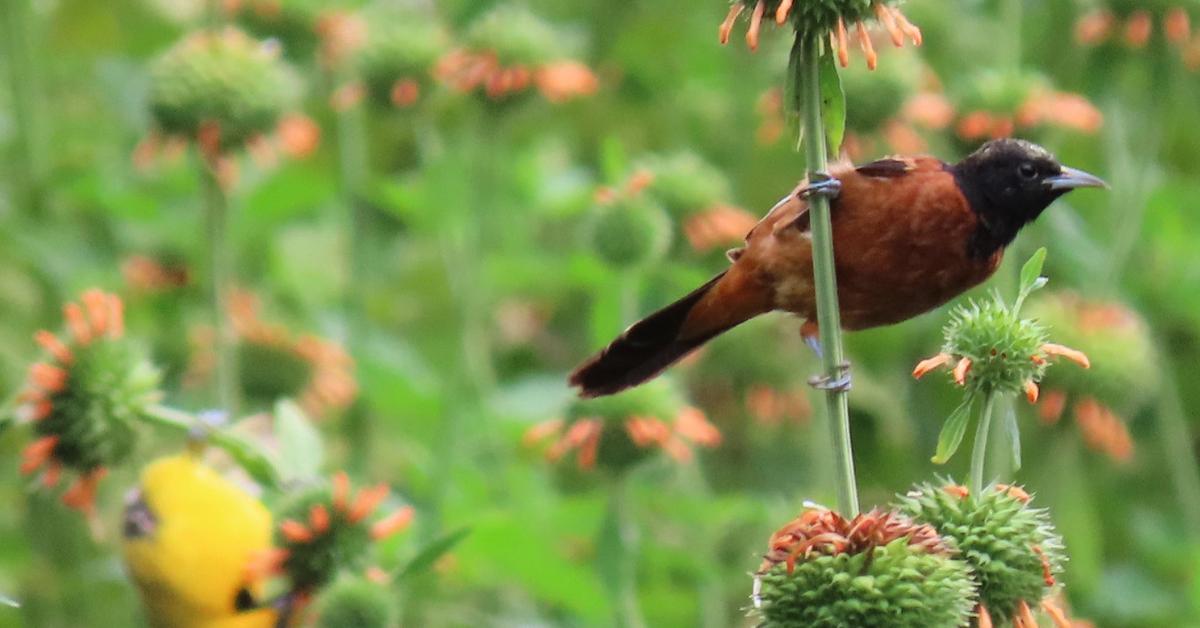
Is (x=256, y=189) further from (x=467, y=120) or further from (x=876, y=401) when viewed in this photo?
(x=876, y=401)

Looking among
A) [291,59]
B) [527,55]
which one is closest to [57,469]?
[527,55]

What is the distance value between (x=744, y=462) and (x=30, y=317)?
4.70 feet

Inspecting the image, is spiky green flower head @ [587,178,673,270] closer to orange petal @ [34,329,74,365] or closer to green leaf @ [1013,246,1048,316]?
orange petal @ [34,329,74,365]

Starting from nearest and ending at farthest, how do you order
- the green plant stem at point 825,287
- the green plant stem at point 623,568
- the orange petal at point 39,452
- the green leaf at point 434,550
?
the green plant stem at point 825,287
the green leaf at point 434,550
the orange petal at point 39,452
the green plant stem at point 623,568

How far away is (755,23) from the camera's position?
52.0 inches

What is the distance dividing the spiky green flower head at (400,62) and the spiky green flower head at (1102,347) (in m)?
1.17

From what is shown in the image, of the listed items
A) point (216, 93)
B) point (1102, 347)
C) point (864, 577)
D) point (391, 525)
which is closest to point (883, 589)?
point (864, 577)

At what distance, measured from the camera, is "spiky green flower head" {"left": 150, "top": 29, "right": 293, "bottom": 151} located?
8.85ft

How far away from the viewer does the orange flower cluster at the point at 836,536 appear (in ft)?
4.52

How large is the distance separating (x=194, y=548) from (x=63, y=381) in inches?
12.1

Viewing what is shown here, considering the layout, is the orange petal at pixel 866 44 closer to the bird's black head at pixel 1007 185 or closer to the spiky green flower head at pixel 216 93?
the bird's black head at pixel 1007 185

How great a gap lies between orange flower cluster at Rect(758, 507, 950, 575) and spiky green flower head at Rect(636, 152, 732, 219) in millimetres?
1424

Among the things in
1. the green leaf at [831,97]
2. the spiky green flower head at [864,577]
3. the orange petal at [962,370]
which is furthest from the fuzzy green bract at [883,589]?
the green leaf at [831,97]

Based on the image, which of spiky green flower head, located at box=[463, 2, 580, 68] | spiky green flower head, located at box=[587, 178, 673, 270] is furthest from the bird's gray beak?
spiky green flower head, located at box=[463, 2, 580, 68]
